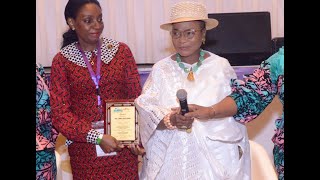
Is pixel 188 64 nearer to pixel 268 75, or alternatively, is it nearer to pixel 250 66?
pixel 268 75

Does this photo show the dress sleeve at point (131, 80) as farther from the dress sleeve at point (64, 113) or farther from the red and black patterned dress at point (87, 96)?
the dress sleeve at point (64, 113)

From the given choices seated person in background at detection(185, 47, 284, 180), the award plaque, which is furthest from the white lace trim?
seated person in background at detection(185, 47, 284, 180)

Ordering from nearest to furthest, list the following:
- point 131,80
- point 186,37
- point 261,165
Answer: point 186,37
point 131,80
point 261,165

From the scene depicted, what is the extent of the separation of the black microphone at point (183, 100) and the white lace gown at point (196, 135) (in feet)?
0.74

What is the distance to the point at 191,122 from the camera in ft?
9.66

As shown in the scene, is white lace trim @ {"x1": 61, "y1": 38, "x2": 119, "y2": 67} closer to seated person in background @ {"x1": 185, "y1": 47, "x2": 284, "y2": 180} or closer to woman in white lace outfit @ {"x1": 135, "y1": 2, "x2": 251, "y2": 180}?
woman in white lace outfit @ {"x1": 135, "y1": 2, "x2": 251, "y2": 180}

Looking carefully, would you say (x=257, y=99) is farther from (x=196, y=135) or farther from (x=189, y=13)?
(x=189, y=13)

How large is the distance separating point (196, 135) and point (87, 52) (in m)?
0.87

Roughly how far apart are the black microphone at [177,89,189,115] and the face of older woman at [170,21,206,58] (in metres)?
0.43

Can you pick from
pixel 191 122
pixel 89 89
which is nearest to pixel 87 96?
pixel 89 89

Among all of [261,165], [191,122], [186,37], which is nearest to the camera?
[191,122]

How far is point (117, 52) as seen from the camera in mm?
3338

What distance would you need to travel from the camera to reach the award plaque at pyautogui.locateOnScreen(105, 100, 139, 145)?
3221mm
